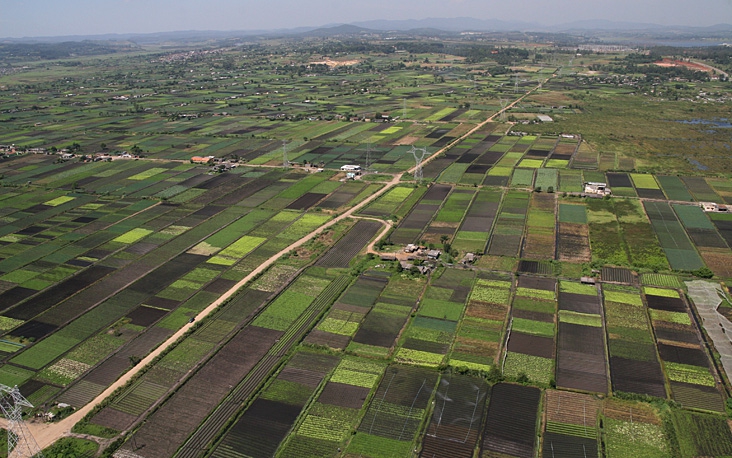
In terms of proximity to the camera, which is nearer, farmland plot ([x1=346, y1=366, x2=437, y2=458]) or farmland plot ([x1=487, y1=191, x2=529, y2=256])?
farmland plot ([x1=346, y1=366, x2=437, y2=458])

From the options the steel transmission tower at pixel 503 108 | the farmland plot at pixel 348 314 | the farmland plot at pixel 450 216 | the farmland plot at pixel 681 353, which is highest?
the steel transmission tower at pixel 503 108

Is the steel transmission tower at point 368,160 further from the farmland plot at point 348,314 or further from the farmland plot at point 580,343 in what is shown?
the farmland plot at point 580,343

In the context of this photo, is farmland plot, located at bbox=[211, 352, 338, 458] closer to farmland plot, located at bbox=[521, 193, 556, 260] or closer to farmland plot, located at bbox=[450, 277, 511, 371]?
farmland plot, located at bbox=[450, 277, 511, 371]

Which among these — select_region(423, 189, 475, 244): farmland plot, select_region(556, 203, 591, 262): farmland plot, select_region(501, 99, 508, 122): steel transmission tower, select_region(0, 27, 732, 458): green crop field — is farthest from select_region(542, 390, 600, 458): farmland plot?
select_region(501, 99, 508, 122): steel transmission tower

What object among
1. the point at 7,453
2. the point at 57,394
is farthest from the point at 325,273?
the point at 7,453

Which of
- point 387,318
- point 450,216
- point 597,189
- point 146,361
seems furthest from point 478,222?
point 146,361

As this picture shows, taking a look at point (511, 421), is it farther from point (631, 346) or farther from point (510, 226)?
point (510, 226)

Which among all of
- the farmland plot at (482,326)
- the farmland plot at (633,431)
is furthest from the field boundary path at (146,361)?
the farmland plot at (633,431)

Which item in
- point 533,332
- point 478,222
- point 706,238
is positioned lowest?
point 533,332
